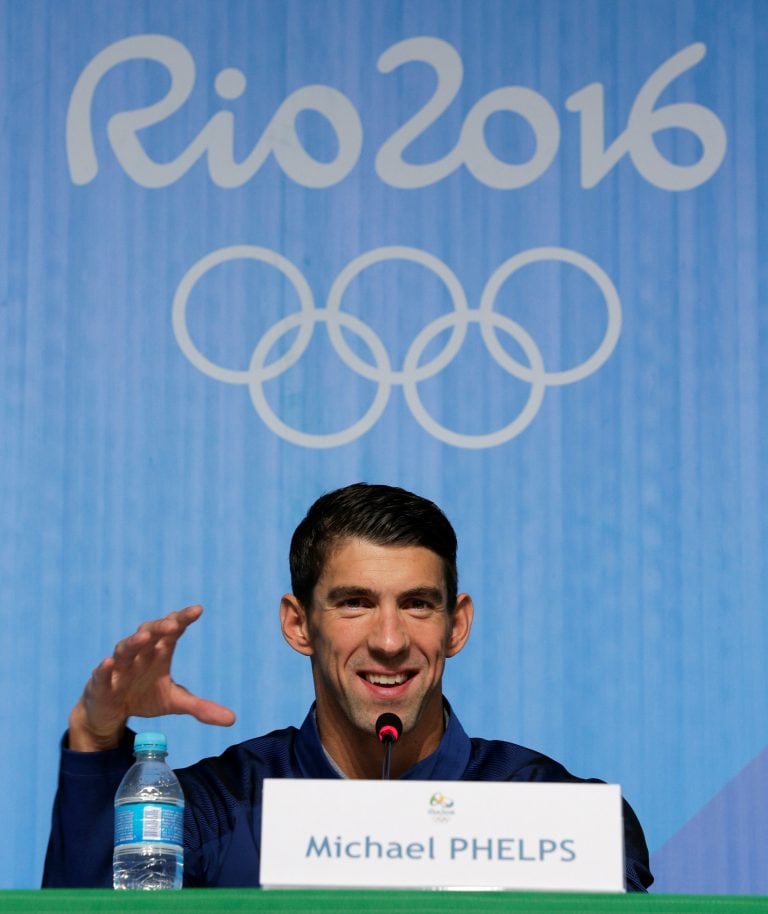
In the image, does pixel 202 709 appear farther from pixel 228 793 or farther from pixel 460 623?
pixel 460 623

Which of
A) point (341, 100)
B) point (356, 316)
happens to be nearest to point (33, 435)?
point (356, 316)

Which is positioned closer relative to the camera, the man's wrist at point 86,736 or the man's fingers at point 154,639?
the man's fingers at point 154,639

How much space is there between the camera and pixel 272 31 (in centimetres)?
312

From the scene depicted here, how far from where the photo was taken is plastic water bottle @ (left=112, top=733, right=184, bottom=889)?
1864 mm

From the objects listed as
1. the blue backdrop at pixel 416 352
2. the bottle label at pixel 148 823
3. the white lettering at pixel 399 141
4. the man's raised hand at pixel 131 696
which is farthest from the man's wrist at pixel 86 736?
the white lettering at pixel 399 141

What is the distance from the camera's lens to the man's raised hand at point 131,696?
200cm

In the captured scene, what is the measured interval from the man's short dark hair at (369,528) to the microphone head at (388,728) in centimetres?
34

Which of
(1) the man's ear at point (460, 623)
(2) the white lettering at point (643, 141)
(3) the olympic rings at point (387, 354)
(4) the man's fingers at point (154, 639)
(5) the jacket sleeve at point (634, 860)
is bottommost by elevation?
(5) the jacket sleeve at point (634, 860)

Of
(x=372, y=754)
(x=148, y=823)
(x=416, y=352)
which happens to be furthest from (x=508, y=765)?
(x=416, y=352)

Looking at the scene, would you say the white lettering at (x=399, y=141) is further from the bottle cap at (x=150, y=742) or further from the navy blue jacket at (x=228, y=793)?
the bottle cap at (x=150, y=742)

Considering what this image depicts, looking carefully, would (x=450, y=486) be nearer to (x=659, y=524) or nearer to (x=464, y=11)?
(x=659, y=524)

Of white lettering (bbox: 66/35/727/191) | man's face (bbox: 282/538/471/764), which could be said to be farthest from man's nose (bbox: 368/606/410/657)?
white lettering (bbox: 66/35/727/191)

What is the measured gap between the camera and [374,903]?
1547mm

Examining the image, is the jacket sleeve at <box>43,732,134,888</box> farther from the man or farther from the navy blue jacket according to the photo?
the man
